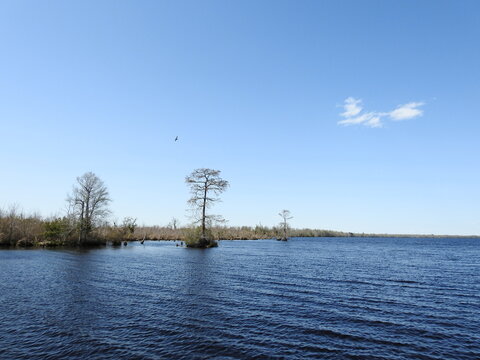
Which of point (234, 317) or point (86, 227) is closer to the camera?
point (234, 317)

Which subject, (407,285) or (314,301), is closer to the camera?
(314,301)

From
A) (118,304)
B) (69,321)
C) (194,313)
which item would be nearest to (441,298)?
(194,313)

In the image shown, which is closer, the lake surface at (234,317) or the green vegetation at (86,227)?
the lake surface at (234,317)

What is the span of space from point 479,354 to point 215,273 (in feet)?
79.5

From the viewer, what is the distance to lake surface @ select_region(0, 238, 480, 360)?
13.1m

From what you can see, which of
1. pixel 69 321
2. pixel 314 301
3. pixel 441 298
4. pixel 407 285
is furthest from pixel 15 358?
pixel 407 285

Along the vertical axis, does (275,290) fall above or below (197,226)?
below

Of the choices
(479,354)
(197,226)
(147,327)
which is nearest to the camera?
(479,354)

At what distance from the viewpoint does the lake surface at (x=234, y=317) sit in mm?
13109

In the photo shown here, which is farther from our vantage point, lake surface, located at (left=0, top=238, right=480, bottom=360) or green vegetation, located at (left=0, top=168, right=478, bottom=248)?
green vegetation, located at (left=0, top=168, right=478, bottom=248)

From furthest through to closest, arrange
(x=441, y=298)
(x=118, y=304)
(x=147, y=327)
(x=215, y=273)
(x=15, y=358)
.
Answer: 1. (x=215, y=273)
2. (x=441, y=298)
3. (x=118, y=304)
4. (x=147, y=327)
5. (x=15, y=358)

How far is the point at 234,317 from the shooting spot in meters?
17.7

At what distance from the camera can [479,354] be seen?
12898 millimetres

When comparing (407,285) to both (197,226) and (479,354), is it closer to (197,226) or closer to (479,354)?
(479,354)
